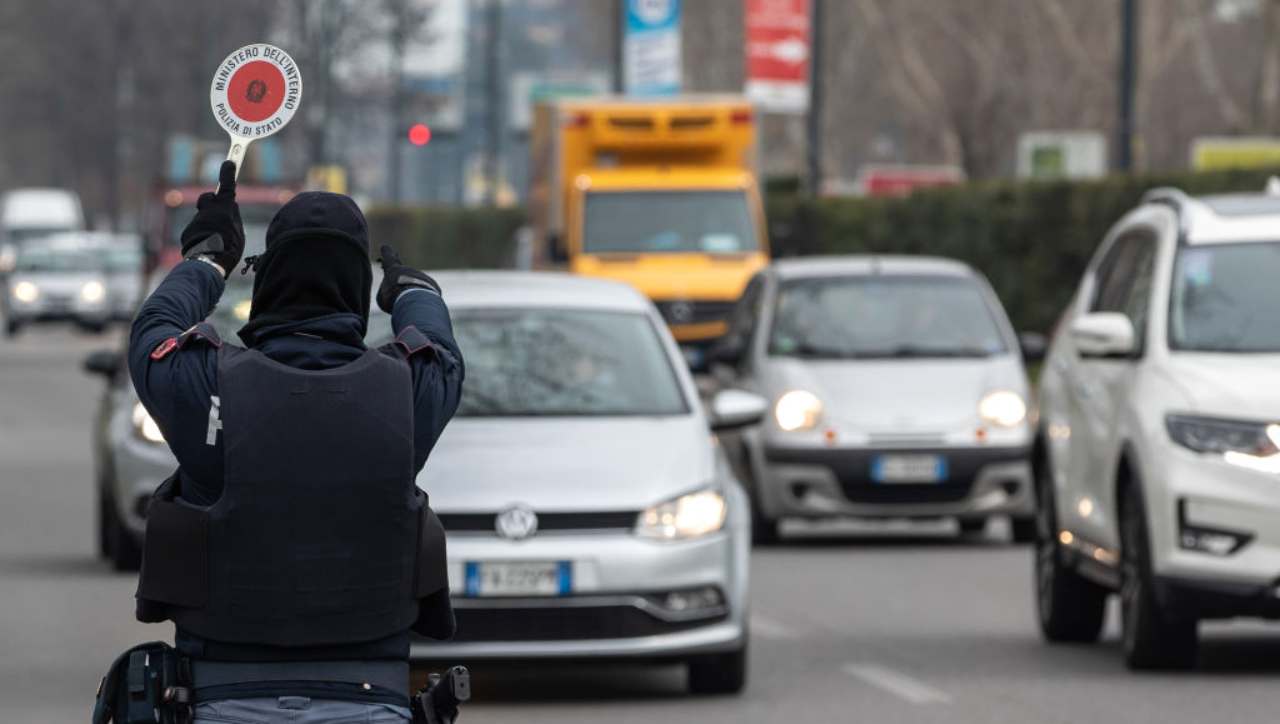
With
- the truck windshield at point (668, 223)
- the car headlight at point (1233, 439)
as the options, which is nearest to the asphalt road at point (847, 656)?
the car headlight at point (1233, 439)

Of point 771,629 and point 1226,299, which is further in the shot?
point 771,629

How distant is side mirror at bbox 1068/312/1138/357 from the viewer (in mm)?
11945

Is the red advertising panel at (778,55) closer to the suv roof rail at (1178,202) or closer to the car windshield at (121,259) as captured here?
the car windshield at (121,259)

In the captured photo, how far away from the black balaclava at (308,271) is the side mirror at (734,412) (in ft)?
23.1

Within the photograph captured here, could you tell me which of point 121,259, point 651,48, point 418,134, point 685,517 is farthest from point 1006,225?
point 121,259

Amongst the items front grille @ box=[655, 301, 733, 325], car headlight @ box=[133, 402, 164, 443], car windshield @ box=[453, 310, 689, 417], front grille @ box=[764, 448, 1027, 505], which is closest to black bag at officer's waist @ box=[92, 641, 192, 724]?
car windshield @ box=[453, 310, 689, 417]

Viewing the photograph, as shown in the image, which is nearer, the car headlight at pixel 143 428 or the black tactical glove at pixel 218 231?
the black tactical glove at pixel 218 231

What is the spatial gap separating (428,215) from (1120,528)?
54.1m

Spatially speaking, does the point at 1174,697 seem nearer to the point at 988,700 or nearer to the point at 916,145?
the point at 988,700

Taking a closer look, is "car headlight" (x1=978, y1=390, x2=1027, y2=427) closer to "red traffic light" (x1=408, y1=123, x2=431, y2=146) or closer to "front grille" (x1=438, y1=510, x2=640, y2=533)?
"front grille" (x1=438, y1=510, x2=640, y2=533)

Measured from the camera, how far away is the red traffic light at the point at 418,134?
37.3m

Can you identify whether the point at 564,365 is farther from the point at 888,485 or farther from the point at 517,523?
the point at 888,485

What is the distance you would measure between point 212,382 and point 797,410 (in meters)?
13.1

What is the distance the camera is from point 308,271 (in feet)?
17.4
